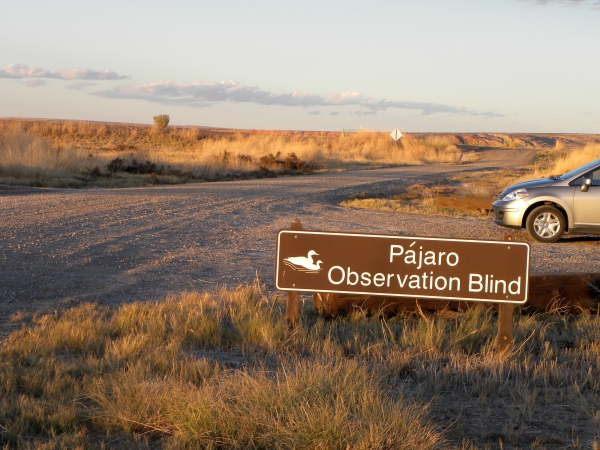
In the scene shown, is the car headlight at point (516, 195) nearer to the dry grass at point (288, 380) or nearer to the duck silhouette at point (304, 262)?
the dry grass at point (288, 380)

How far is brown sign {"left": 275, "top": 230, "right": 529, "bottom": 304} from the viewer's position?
5.45 metres

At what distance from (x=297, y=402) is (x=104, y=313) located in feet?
10.3

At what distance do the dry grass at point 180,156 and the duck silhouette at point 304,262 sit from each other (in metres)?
17.9

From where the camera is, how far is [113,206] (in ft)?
50.7

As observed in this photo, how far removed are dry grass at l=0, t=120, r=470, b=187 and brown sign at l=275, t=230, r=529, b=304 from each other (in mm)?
17947

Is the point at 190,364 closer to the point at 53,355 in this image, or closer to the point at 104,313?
the point at 53,355

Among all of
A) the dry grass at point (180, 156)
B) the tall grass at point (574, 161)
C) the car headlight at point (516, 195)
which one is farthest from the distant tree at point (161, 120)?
the car headlight at point (516, 195)

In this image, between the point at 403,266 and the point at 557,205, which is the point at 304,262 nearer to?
the point at 403,266

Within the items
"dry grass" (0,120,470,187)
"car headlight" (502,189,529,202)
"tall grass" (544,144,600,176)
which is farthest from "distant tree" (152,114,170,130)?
"car headlight" (502,189,529,202)

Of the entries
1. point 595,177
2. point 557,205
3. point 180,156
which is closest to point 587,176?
point 595,177

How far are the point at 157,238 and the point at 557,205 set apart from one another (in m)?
6.74

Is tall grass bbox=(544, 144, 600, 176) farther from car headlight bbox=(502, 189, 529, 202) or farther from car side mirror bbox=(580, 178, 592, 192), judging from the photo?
car side mirror bbox=(580, 178, 592, 192)

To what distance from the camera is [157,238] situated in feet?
37.4

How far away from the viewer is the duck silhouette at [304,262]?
5.74 metres
